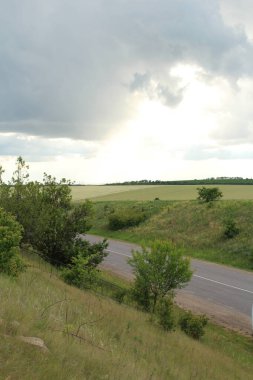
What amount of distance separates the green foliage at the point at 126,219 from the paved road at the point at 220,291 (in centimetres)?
2012

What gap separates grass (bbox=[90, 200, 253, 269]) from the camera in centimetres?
3425

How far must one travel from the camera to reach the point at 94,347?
713 cm

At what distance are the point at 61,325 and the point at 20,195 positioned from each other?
1412 centimetres

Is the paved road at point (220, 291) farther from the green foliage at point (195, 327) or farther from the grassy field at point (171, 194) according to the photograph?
the grassy field at point (171, 194)

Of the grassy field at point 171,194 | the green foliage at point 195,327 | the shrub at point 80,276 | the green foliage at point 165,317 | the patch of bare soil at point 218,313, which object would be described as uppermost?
the grassy field at point 171,194

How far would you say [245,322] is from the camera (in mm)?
18609

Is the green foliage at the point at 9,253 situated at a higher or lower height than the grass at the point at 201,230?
higher

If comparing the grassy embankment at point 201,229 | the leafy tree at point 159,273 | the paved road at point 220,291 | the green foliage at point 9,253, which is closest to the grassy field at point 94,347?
the green foliage at point 9,253

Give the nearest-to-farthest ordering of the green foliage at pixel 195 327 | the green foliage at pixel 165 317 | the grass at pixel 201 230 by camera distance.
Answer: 1. the green foliage at pixel 165 317
2. the green foliage at pixel 195 327
3. the grass at pixel 201 230

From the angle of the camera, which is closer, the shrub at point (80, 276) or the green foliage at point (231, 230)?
the shrub at point (80, 276)

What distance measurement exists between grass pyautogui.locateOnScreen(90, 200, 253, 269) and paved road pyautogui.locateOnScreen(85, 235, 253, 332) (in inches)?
110

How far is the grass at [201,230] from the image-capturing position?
34.2 metres

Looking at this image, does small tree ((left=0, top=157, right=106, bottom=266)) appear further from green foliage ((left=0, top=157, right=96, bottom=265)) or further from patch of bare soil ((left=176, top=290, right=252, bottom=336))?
patch of bare soil ((left=176, top=290, right=252, bottom=336))

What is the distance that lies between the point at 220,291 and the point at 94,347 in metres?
17.6
